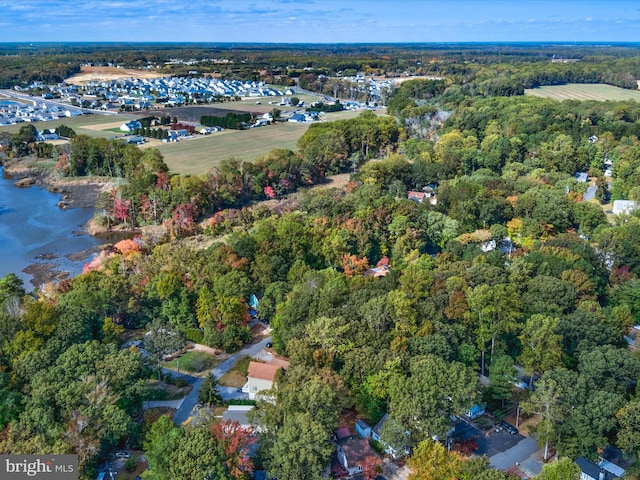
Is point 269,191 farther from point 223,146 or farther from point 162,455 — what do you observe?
point 162,455

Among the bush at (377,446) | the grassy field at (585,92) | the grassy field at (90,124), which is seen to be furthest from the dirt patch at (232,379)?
the grassy field at (585,92)

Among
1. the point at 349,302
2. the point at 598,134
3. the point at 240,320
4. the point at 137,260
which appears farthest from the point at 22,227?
the point at 598,134

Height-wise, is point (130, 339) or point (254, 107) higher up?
point (254, 107)

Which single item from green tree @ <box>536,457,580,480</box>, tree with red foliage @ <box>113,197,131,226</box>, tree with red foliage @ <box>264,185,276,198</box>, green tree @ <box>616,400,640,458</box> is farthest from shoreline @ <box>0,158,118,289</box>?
green tree @ <box>616,400,640,458</box>

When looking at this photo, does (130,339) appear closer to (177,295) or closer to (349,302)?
(177,295)

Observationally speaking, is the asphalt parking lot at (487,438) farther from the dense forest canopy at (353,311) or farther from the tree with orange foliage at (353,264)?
the tree with orange foliage at (353,264)

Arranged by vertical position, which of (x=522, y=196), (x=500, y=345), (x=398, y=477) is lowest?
(x=398, y=477)
